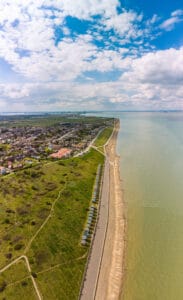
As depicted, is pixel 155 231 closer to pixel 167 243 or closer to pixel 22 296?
pixel 167 243

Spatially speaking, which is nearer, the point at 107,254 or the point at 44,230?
the point at 107,254

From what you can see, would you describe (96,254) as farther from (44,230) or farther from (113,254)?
(44,230)

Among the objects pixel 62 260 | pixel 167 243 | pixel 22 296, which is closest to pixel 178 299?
pixel 167 243

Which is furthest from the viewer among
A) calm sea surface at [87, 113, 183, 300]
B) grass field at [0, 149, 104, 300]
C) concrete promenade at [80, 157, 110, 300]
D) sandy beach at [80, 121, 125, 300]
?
calm sea surface at [87, 113, 183, 300]

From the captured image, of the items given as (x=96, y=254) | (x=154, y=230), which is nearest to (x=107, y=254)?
(x=96, y=254)

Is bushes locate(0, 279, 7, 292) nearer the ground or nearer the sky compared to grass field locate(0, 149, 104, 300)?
nearer the ground

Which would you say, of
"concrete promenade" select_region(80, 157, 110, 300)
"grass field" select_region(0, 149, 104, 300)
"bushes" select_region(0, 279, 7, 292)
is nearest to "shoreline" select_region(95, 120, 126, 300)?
"concrete promenade" select_region(80, 157, 110, 300)

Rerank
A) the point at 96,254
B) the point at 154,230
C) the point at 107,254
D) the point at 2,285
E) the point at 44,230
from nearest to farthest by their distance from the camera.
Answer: the point at 2,285, the point at 96,254, the point at 107,254, the point at 44,230, the point at 154,230

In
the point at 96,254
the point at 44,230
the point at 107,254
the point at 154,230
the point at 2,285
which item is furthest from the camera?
the point at 154,230

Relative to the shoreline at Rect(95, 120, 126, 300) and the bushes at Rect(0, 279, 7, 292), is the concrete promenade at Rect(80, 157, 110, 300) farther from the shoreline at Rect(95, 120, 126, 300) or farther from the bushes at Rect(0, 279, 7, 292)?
the bushes at Rect(0, 279, 7, 292)
